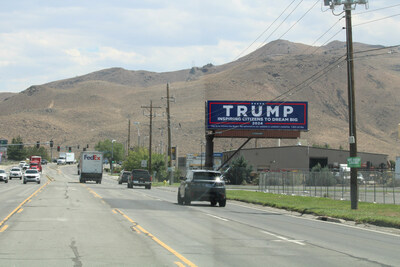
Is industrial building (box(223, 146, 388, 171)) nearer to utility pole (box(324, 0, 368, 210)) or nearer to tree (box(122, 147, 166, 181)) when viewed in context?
tree (box(122, 147, 166, 181))

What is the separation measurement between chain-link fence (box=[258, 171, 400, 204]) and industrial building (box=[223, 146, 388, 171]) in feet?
124

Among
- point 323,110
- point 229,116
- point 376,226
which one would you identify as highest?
point 323,110

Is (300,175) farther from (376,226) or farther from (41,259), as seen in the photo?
(41,259)

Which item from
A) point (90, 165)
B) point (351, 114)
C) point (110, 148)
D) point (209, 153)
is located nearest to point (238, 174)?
point (209, 153)

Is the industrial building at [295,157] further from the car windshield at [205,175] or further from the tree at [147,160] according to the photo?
the car windshield at [205,175]

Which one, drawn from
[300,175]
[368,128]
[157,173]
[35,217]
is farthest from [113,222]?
[368,128]

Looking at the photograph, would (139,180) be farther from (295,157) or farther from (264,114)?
(295,157)

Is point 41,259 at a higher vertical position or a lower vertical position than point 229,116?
lower

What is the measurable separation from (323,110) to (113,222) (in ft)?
543

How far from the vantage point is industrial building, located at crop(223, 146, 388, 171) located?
3597 inches

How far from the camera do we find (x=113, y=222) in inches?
745

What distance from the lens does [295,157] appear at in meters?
91.4

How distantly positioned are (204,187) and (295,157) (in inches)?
2522

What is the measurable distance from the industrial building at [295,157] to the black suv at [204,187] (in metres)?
59.4
